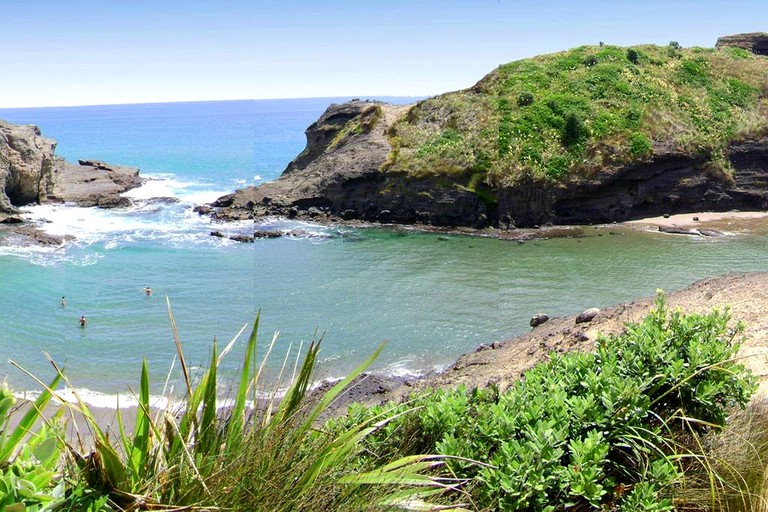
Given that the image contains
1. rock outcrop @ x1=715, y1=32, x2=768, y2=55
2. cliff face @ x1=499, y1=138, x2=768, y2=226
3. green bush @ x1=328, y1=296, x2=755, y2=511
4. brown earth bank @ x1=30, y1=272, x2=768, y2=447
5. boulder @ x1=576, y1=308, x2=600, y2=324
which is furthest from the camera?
rock outcrop @ x1=715, y1=32, x2=768, y2=55

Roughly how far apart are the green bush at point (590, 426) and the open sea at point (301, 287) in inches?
420

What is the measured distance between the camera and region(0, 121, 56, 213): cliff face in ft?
145

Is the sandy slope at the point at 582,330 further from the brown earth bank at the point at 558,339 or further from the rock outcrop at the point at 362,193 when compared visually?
the rock outcrop at the point at 362,193

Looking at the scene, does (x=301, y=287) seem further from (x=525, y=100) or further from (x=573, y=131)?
(x=525, y=100)

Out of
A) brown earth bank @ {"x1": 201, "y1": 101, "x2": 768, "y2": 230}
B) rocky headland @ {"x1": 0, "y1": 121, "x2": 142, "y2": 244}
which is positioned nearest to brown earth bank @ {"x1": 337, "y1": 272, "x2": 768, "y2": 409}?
brown earth bank @ {"x1": 201, "y1": 101, "x2": 768, "y2": 230}

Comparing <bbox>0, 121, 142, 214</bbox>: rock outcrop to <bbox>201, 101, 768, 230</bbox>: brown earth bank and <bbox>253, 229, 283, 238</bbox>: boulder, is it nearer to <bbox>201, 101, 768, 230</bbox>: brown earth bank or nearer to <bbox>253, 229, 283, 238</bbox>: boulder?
<bbox>201, 101, 768, 230</bbox>: brown earth bank

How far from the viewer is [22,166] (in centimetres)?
4588

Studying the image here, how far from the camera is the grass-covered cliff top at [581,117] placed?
42906 mm

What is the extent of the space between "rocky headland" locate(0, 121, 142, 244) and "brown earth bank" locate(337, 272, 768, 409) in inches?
1127

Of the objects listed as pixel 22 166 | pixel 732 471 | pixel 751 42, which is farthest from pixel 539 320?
pixel 751 42

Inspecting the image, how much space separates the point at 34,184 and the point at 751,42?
241 ft

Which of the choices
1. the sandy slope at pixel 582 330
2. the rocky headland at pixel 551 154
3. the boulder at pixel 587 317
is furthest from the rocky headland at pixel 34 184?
the boulder at pixel 587 317

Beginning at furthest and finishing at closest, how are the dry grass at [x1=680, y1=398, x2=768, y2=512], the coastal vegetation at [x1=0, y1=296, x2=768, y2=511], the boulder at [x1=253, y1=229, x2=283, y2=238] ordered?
the boulder at [x1=253, y1=229, x2=283, y2=238] → the dry grass at [x1=680, y1=398, x2=768, y2=512] → the coastal vegetation at [x1=0, y1=296, x2=768, y2=511]

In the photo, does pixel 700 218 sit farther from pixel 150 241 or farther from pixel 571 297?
pixel 150 241
